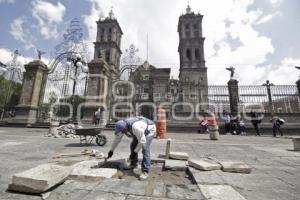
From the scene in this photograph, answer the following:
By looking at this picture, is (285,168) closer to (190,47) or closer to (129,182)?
(129,182)

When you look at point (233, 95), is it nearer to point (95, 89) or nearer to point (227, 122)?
point (227, 122)

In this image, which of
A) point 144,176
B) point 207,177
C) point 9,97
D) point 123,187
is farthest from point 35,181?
point 9,97

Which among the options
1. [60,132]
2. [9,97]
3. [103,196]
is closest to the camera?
[103,196]

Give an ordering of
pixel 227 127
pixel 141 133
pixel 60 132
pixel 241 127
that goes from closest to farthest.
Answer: pixel 141 133 < pixel 60 132 < pixel 241 127 < pixel 227 127

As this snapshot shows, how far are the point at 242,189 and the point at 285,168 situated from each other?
221 centimetres

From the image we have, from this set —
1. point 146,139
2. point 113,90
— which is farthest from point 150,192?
point 113,90

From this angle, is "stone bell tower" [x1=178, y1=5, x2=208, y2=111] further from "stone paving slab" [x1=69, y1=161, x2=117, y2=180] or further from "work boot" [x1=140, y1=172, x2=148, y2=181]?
"stone paving slab" [x1=69, y1=161, x2=117, y2=180]

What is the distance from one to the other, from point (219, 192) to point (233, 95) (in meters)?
14.1

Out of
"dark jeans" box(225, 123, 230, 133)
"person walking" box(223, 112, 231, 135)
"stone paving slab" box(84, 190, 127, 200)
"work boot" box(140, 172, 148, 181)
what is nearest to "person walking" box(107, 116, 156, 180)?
"work boot" box(140, 172, 148, 181)

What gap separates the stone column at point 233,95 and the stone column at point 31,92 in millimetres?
16013

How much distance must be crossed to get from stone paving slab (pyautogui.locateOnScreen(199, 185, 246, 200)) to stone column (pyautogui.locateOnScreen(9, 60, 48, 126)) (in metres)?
16.1

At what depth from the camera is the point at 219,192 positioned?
275 cm

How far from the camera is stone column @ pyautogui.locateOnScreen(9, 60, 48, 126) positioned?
595 inches

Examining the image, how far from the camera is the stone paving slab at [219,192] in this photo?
101 inches
